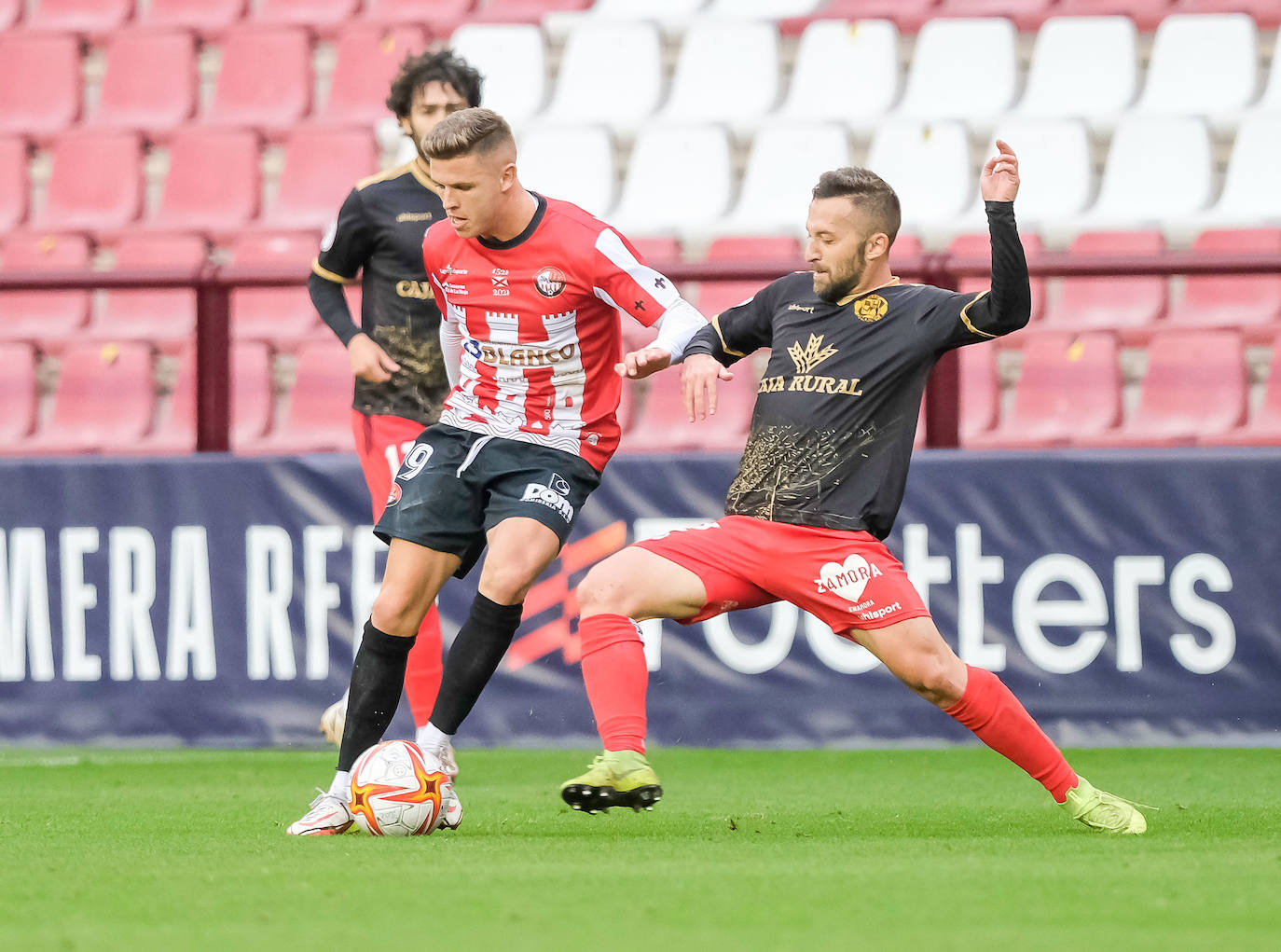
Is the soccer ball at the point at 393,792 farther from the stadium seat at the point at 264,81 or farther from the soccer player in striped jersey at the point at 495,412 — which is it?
the stadium seat at the point at 264,81

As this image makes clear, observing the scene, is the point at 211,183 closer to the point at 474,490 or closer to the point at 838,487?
the point at 474,490

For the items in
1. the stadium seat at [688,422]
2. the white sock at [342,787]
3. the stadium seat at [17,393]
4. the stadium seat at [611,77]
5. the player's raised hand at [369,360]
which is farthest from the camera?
the stadium seat at [611,77]

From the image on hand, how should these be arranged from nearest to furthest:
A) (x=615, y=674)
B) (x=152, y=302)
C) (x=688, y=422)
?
(x=615, y=674), (x=688, y=422), (x=152, y=302)

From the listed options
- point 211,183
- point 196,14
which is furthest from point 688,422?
point 196,14

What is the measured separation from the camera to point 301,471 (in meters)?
7.27

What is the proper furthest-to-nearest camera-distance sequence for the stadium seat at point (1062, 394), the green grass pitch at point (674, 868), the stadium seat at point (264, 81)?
the stadium seat at point (264, 81)
the stadium seat at point (1062, 394)
the green grass pitch at point (674, 868)

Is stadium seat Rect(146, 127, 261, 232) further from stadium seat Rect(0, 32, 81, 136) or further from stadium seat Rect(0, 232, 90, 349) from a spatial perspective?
stadium seat Rect(0, 32, 81, 136)

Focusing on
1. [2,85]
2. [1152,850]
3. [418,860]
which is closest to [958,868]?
[1152,850]

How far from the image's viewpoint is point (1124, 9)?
10711 millimetres

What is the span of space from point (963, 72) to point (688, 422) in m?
3.26

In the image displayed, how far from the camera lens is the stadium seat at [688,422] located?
8203mm

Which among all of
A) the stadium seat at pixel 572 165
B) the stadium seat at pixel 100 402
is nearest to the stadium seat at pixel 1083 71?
the stadium seat at pixel 572 165

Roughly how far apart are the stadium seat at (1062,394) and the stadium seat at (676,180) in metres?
2.38

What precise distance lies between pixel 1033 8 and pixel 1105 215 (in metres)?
1.95
